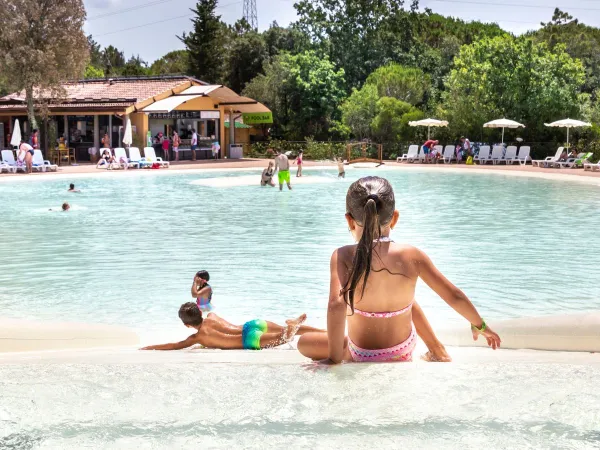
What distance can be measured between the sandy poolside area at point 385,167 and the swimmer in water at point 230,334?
860 inches

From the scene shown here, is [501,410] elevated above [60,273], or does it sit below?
above

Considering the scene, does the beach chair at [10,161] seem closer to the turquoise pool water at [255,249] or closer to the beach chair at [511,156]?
the turquoise pool water at [255,249]

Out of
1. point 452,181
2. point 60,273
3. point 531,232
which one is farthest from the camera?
point 452,181

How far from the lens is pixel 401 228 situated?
15.5 meters

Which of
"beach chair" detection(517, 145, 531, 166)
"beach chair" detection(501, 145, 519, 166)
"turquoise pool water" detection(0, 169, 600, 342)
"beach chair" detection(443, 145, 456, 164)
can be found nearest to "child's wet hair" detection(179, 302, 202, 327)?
"turquoise pool water" detection(0, 169, 600, 342)

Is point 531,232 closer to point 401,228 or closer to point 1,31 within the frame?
point 401,228

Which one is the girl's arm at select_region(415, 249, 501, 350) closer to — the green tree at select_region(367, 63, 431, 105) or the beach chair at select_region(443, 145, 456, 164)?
the beach chair at select_region(443, 145, 456, 164)

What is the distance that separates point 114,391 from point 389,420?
4.69 feet

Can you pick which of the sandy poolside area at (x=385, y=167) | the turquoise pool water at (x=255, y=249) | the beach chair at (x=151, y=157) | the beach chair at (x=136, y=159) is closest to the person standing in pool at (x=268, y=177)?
the turquoise pool water at (x=255, y=249)

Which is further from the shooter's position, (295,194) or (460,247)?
(295,194)

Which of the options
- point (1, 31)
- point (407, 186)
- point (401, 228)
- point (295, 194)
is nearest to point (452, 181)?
point (407, 186)

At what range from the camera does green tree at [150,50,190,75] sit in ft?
245

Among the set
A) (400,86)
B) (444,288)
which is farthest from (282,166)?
(400,86)

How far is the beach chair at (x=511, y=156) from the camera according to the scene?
36050mm
